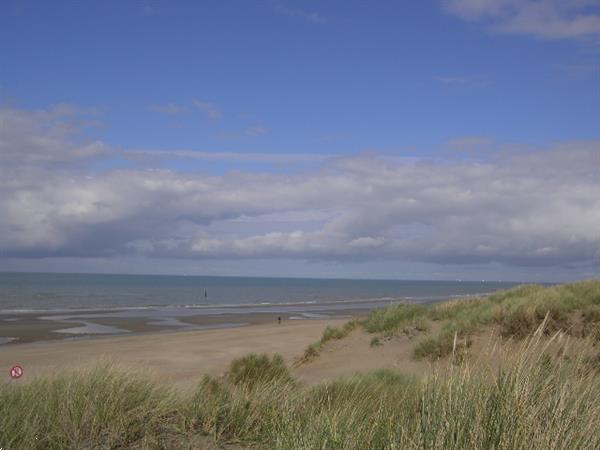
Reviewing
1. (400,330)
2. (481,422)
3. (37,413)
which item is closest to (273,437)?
(481,422)

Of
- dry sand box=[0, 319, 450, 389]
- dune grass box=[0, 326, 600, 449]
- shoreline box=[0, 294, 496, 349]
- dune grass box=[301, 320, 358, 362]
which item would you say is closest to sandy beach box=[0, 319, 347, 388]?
dry sand box=[0, 319, 450, 389]

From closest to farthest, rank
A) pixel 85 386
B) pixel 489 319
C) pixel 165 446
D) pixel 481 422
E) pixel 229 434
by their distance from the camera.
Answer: pixel 481 422
pixel 165 446
pixel 229 434
pixel 85 386
pixel 489 319

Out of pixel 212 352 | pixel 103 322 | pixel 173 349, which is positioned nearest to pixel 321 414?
pixel 212 352

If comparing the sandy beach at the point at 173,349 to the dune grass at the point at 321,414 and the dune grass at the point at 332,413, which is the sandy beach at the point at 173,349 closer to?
the dune grass at the point at 332,413

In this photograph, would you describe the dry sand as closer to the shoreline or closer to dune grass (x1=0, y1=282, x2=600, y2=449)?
the shoreline

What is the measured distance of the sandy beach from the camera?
18797mm

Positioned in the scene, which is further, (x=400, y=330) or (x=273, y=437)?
(x=400, y=330)

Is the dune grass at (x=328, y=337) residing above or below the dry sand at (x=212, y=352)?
above

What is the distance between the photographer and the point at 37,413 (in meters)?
5.71

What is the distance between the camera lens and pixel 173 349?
77.1ft

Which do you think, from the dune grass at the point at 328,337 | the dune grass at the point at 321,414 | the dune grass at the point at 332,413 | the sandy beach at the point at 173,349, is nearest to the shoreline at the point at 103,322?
the sandy beach at the point at 173,349

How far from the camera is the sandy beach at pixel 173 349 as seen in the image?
740 inches

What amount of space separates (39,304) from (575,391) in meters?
51.3

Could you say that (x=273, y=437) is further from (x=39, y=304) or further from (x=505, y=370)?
(x=39, y=304)
